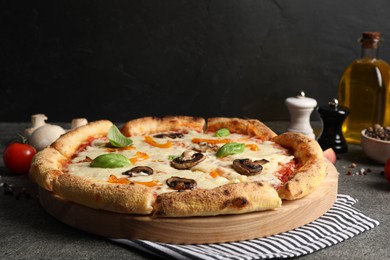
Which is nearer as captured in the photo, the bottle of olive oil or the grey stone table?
the grey stone table

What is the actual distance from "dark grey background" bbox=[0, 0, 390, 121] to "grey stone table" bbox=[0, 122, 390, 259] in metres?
1.41

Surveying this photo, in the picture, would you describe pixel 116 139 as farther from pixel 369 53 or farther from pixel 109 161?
pixel 369 53

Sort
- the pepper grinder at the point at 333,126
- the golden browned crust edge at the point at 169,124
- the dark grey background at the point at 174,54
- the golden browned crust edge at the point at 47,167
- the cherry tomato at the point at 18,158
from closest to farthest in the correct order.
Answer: the golden browned crust edge at the point at 47,167 → the cherry tomato at the point at 18,158 → the golden browned crust edge at the point at 169,124 → the pepper grinder at the point at 333,126 → the dark grey background at the point at 174,54

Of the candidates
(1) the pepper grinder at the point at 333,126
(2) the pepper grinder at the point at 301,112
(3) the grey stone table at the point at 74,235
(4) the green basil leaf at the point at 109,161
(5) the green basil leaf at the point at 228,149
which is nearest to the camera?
(3) the grey stone table at the point at 74,235

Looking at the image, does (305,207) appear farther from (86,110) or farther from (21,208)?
(86,110)

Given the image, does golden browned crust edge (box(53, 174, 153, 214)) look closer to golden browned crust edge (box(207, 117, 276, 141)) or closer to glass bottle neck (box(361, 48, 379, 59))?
golden browned crust edge (box(207, 117, 276, 141))

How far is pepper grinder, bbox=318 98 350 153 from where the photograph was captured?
4164 mm

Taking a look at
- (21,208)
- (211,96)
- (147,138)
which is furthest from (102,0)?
(21,208)

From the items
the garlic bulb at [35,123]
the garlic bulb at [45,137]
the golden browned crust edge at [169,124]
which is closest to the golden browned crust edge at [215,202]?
the golden browned crust edge at [169,124]

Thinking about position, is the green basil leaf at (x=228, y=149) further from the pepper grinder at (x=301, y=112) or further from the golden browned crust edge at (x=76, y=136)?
the pepper grinder at (x=301, y=112)

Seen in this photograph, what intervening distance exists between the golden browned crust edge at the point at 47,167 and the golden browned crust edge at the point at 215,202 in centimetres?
60

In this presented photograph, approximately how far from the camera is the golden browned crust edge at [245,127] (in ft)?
12.5

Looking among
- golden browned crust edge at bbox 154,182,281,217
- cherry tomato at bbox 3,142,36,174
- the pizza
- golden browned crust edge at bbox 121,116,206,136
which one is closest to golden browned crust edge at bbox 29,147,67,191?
the pizza

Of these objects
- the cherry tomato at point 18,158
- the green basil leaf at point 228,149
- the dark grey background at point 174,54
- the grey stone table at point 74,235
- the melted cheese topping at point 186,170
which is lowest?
the grey stone table at point 74,235
